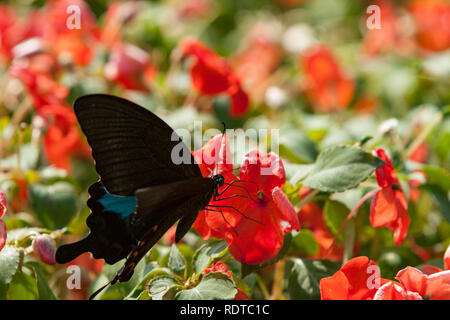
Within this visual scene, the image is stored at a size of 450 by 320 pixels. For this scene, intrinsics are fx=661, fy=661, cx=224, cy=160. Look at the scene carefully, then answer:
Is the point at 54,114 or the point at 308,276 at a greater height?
the point at 54,114

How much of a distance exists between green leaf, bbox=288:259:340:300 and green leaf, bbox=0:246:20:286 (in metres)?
0.37

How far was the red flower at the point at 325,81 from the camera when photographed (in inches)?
64.8

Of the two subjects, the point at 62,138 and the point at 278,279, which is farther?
the point at 62,138

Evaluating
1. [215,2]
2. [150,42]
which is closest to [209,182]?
[150,42]

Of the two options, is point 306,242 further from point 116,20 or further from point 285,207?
point 116,20

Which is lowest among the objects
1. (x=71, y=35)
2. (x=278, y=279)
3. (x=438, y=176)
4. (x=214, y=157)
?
(x=278, y=279)

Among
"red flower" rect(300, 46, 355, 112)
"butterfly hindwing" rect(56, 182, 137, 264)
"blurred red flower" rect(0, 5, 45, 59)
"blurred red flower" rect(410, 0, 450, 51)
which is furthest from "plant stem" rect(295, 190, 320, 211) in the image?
"blurred red flower" rect(410, 0, 450, 51)

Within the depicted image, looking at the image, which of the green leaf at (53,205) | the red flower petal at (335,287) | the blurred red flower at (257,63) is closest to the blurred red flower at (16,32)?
the blurred red flower at (257,63)

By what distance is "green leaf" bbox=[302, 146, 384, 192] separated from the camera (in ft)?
2.84

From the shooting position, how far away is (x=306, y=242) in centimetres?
102

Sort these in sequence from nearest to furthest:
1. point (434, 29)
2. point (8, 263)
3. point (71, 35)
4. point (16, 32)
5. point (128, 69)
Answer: point (8, 263) → point (128, 69) → point (71, 35) → point (16, 32) → point (434, 29)

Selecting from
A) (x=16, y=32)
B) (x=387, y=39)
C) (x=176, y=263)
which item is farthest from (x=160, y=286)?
(x=387, y=39)

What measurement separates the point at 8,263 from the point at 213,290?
0.86 ft

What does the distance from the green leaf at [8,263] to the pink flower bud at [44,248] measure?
0.11 ft
